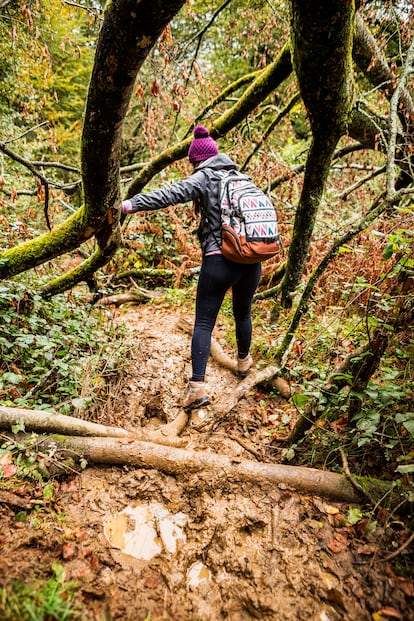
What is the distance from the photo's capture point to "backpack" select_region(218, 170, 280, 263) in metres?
2.68

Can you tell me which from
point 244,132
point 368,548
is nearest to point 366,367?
point 368,548

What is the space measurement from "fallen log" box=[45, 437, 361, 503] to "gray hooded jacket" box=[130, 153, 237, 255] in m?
1.60

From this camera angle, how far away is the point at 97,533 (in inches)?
77.2

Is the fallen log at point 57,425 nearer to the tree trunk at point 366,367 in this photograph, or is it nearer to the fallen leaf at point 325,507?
the fallen leaf at point 325,507

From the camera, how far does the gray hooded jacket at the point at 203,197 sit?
2.61 metres

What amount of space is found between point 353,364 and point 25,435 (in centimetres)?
237

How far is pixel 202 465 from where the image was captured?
7.57 feet

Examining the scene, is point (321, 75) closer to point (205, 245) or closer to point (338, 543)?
point (205, 245)

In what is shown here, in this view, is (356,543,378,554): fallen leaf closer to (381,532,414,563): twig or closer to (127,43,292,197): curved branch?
(381,532,414,563): twig

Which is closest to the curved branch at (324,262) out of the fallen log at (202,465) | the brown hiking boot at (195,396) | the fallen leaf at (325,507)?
the brown hiking boot at (195,396)

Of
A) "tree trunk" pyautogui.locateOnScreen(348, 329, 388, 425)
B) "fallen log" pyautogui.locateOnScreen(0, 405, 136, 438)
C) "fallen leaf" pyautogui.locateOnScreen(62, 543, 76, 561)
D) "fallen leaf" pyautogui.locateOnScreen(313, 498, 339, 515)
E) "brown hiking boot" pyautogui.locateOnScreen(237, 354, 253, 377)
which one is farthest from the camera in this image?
"brown hiking boot" pyautogui.locateOnScreen(237, 354, 253, 377)

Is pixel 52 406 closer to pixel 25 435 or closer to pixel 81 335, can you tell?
pixel 25 435

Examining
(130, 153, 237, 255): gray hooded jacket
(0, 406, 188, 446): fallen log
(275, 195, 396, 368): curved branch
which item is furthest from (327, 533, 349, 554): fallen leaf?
(130, 153, 237, 255): gray hooded jacket

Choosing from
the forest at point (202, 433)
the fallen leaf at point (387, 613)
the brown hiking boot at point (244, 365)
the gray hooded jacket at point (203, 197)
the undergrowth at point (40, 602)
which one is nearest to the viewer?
the undergrowth at point (40, 602)
